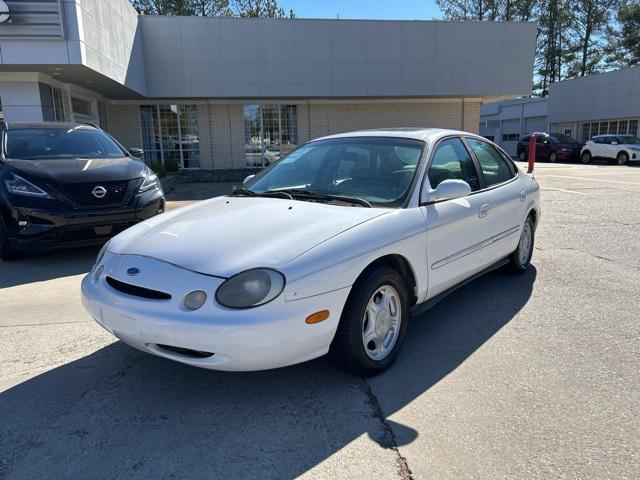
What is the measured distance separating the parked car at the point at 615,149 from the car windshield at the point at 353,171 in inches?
1050

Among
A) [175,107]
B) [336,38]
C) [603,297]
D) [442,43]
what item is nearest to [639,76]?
[442,43]

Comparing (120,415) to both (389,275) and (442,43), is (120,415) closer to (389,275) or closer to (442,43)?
(389,275)

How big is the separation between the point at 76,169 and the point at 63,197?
53cm

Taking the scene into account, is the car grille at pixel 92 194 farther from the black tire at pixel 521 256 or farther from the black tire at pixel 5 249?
the black tire at pixel 521 256

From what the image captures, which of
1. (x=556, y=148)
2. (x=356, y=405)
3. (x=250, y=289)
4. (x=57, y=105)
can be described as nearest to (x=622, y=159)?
(x=556, y=148)

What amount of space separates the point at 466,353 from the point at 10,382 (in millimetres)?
3080

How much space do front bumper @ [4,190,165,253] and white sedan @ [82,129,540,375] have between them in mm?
2615

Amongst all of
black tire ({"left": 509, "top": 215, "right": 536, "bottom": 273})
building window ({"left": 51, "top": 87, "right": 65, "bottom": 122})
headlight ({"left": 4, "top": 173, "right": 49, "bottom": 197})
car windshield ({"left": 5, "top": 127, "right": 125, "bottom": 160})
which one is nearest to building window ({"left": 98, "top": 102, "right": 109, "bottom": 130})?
building window ({"left": 51, "top": 87, "right": 65, "bottom": 122})

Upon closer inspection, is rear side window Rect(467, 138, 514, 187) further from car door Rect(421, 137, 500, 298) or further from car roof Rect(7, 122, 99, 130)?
car roof Rect(7, 122, 99, 130)

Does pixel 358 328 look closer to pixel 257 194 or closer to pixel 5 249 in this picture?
pixel 257 194

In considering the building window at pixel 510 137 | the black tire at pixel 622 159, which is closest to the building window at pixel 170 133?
the black tire at pixel 622 159

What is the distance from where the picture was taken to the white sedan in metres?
2.54

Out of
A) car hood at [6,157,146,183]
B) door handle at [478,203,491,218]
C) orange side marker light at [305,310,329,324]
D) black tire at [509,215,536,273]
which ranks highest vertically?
car hood at [6,157,146,183]

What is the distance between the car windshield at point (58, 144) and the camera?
6594mm
